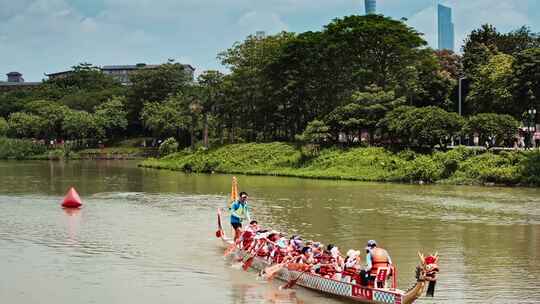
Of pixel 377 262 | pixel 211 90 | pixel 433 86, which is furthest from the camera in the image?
pixel 211 90

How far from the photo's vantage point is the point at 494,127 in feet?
173

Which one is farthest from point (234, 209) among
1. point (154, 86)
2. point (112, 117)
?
point (154, 86)

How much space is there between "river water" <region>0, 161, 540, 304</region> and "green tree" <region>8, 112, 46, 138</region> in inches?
2341

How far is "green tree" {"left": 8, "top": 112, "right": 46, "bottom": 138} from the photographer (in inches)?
4341

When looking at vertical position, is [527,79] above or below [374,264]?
above

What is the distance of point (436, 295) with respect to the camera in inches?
750

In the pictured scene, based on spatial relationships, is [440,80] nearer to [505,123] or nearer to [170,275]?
[505,123]

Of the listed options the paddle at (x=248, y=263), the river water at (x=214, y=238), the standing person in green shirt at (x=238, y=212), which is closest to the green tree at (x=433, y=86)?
the river water at (x=214, y=238)

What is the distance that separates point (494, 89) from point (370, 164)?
12.8 metres

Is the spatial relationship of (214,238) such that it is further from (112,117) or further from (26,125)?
(26,125)

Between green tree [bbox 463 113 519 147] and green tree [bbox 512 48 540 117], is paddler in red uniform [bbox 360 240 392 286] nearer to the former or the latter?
green tree [bbox 463 113 519 147]

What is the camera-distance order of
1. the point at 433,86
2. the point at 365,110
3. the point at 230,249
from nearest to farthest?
the point at 230,249, the point at 365,110, the point at 433,86

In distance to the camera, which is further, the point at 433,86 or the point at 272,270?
the point at 433,86

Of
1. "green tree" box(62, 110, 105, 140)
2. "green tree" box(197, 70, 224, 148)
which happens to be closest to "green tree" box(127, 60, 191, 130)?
"green tree" box(62, 110, 105, 140)
